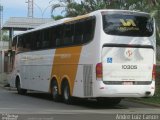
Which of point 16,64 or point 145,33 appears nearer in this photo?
point 145,33

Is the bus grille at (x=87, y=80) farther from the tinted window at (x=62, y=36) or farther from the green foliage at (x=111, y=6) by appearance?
the green foliage at (x=111, y=6)

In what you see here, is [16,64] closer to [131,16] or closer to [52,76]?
[52,76]

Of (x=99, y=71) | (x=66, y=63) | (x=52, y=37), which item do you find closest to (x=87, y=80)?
(x=99, y=71)

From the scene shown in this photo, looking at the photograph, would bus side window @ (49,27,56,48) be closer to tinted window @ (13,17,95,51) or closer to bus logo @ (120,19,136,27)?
tinted window @ (13,17,95,51)

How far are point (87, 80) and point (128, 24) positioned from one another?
106 inches

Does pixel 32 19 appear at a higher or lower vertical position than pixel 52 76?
higher

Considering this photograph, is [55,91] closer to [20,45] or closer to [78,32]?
[78,32]

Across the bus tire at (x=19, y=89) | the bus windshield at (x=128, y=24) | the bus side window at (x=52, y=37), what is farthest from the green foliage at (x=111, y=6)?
the bus tire at (x=19, y=89)

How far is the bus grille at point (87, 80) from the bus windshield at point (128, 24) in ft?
5.56

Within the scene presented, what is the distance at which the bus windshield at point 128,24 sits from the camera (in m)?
19.7

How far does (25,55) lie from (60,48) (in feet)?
19.8

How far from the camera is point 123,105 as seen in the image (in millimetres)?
22500

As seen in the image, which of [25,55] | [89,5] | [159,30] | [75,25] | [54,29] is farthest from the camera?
[89,5]

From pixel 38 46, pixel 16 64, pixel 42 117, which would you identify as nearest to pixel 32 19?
pixel 16 64
